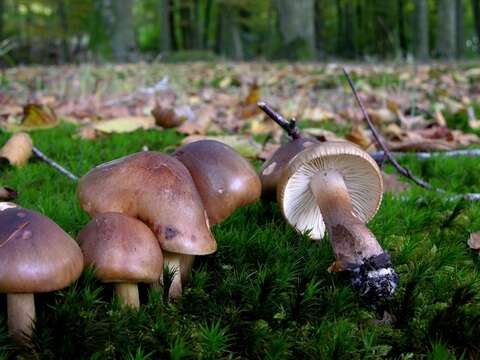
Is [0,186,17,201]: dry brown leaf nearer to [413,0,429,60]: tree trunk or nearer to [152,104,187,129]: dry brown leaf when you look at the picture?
[152,104,187,129]: dry brown leaf

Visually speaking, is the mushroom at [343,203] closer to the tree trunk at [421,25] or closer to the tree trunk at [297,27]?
the tree trunk at [297,27]

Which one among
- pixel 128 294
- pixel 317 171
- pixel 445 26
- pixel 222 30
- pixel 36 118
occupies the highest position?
pixel 222 30

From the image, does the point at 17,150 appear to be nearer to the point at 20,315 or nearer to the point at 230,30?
the point at 20,315

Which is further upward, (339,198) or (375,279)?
(339,198)

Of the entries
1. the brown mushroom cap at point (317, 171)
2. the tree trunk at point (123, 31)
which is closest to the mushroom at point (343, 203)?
the brown mushroom cap at point (317, 171)

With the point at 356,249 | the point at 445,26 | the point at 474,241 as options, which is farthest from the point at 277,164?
the point at 445,26

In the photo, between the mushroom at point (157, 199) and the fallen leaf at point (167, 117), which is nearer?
the mushroom at point (157, 199)
